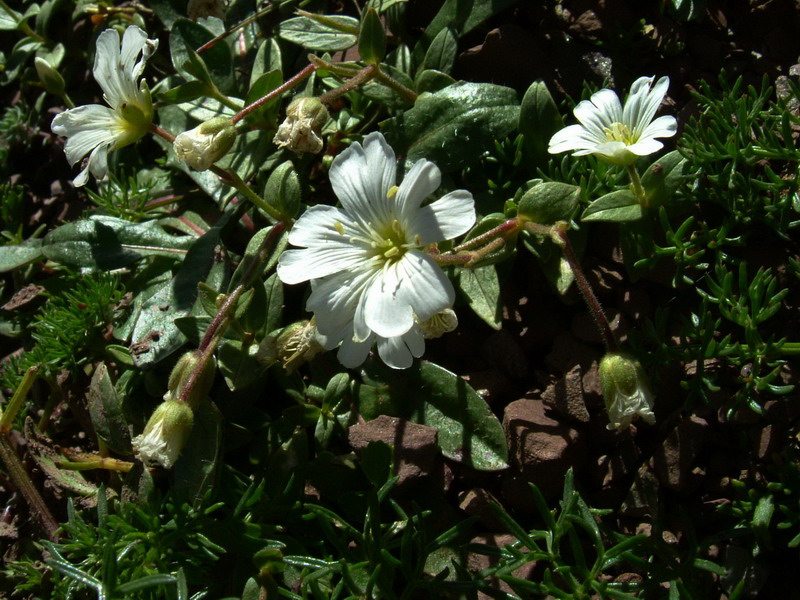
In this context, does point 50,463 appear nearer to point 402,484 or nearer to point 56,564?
point 56,564

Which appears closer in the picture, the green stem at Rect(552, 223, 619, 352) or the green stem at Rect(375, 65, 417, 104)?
the green stem at Rect(552, 223, 619, 352)

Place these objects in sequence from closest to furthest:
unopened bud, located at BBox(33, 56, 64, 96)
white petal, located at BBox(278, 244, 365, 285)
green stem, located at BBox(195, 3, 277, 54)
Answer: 1. white petal, located at BBox(278, 244, 365, 285)
2. green stem, located at BBox(195, 3, 277, 54)
3. unopened bud, located at BBox(33, 56, 64, 96)

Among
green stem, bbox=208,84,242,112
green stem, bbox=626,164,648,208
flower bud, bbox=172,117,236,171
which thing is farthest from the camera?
green stem, bbox=208,84,242,112

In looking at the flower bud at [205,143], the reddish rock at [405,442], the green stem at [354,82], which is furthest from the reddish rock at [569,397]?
the flower bud at [205,143]

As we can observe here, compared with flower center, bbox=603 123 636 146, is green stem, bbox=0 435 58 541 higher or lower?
lower

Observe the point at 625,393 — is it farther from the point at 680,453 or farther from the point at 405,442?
the point at 405,442

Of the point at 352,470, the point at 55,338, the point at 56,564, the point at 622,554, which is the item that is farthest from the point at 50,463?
the point at 622,554

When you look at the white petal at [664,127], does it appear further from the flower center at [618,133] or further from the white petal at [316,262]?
the white petal at [316,262]

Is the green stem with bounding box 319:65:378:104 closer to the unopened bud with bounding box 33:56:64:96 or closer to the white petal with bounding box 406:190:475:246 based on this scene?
the white petal with bounding box 406:190:475:246

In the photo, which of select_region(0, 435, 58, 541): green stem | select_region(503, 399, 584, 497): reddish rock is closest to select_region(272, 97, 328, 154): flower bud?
select_region(503, 399, 584, 497): reddish rock

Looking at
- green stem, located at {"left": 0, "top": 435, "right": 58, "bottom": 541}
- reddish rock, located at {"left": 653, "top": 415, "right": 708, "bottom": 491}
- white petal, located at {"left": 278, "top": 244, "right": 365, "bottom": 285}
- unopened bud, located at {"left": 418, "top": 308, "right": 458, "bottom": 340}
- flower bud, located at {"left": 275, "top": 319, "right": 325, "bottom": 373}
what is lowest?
green stem, located at {"left": 0, "top": 435, "right": 58, "bottom": 541}
